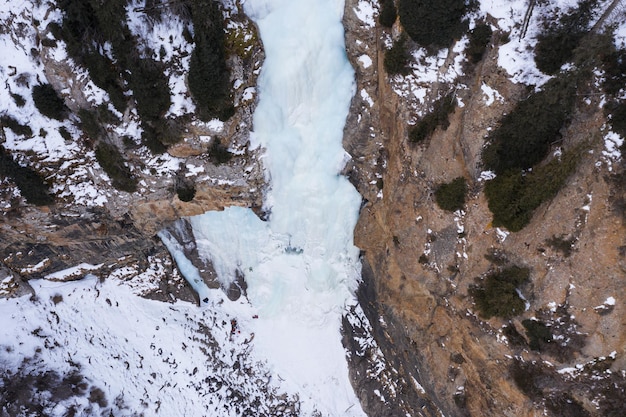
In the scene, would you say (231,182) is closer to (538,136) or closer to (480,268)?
(480,268)

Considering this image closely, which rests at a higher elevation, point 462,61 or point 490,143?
point 462,61

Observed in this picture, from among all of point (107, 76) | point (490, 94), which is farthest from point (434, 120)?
point (107, 76)

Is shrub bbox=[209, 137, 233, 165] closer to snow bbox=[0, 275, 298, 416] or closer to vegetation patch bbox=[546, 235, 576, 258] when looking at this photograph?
snow bbox=[0, 275, 298, 416]

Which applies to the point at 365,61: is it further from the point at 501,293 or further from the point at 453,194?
the point at 501,293

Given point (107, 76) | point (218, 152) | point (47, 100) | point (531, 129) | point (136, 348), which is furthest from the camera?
point (136, 348)

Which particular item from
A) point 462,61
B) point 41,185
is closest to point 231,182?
point 41,185

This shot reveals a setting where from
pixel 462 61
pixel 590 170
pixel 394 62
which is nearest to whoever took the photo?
pixel 590 170
